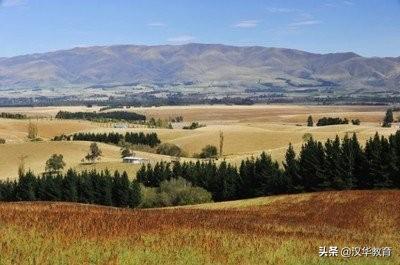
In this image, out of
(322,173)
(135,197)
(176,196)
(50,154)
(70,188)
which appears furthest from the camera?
(50,154)

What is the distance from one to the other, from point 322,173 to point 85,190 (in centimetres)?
4066

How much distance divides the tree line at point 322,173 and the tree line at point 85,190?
49.3ft

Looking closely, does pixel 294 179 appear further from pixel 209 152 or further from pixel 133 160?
pixel 209 152

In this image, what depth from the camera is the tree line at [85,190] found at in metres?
98.7

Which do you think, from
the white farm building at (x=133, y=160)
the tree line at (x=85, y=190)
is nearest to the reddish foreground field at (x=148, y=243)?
the tree line at (x=85, y=190)

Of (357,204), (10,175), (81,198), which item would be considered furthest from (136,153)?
(357,204)

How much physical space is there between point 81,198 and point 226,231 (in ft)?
275

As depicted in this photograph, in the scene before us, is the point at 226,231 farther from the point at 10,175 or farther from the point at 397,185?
the point at 10,175

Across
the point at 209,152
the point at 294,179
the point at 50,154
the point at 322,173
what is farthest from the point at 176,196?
the point at 209,152

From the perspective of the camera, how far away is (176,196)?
301ft

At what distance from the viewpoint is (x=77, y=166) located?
527 feet

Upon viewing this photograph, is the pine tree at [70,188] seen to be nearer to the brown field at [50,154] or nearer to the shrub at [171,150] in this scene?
the brown field at [50,154]

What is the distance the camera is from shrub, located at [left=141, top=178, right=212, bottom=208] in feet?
298

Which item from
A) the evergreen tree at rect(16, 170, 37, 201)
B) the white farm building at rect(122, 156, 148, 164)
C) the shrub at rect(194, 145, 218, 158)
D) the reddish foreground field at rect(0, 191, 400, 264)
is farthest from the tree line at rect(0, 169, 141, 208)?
the shrub at rect(194, 145, 218, 158)
